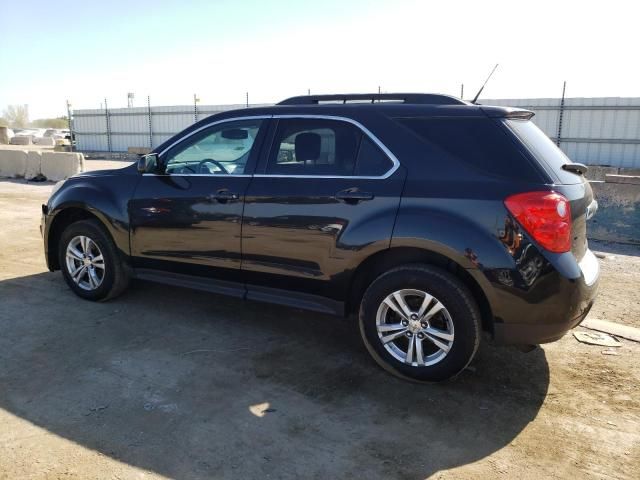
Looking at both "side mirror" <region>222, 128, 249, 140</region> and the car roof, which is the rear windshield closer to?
the car roof

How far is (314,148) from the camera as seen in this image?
3.98 metres

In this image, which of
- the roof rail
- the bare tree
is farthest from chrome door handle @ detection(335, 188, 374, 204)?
the bare tree

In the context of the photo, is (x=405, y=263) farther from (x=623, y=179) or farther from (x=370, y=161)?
(x=623, y=179)

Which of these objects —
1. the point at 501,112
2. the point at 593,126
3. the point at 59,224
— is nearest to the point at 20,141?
the point at 593,126

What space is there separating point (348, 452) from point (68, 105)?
102 feet

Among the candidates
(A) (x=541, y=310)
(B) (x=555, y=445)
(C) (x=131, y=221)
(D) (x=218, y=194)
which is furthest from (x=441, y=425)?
(C) (x=131, y=221)

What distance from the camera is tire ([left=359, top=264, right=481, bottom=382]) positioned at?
3.37 m

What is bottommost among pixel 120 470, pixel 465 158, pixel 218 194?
pixel 120 470

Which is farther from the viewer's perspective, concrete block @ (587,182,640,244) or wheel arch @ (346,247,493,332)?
concrete block @ (587,182,640,244)

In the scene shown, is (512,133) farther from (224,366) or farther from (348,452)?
(224,366)

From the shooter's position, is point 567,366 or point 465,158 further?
point 567,366

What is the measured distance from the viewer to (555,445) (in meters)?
2.93

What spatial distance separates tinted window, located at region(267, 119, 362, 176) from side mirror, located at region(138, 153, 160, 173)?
1.16 meters

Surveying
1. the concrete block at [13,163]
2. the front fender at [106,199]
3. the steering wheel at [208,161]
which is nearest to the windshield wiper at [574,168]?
the steering wheel at [208,161]
